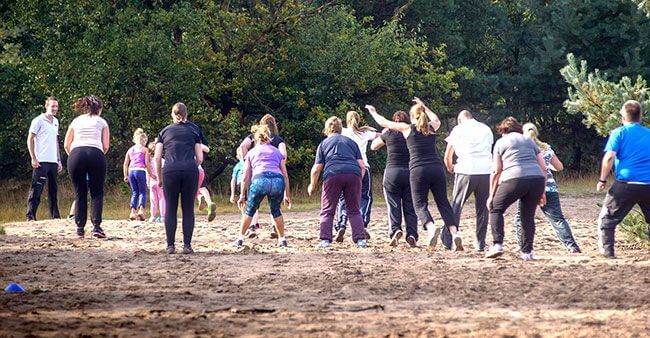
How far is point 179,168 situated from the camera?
14109mm

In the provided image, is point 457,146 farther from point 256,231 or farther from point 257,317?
point 257,317

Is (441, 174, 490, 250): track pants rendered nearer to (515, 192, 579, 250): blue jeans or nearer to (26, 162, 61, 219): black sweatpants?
(515, 192, 579, 250): blue jeans

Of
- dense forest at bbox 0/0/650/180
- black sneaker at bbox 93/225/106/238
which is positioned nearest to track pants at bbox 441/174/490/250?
black sneaker at bbox 93/225/106/238

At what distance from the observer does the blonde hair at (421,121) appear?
14734mm

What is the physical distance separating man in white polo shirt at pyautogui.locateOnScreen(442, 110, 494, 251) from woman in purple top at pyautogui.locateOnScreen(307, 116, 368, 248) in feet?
4.01

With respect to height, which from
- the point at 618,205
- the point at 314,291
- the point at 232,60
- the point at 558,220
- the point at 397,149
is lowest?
the point at 314,291

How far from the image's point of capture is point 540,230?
18906 millimetres

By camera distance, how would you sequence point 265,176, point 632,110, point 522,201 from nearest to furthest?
point 632,110 < point 522,201 < point 265,176

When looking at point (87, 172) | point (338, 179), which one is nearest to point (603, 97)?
point (338, 179)

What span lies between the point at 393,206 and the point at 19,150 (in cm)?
1868

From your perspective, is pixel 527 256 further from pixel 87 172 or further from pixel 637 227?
pixel 87 172

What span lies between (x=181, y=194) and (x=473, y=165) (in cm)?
359

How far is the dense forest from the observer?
92.4ft

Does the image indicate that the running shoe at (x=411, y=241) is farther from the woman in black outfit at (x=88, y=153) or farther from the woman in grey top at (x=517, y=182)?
the woman in black outfit at (x=88, y=153)
